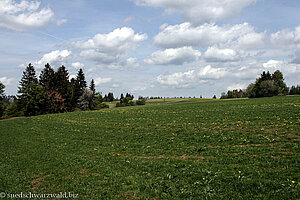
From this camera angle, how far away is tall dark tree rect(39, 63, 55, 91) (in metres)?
74.7

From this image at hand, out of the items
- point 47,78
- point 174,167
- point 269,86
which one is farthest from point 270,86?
point 47,78

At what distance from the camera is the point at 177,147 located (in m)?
15.5

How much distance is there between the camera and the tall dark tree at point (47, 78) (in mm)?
74688

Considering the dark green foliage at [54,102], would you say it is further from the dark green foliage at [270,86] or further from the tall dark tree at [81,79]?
the dark green foliage at [270,86]

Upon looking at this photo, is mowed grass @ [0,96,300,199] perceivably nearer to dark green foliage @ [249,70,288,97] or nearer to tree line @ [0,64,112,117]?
tree line @ [0,64,112,117]

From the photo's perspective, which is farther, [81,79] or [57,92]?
[81,79]

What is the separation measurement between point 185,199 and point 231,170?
3.35 m

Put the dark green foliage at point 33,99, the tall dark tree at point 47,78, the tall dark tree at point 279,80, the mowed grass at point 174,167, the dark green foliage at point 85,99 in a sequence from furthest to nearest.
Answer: the tall dark tree at point 279,80
the dark green foliage at point 85,99
the tall dark tree at point 47,78
the dark green foliage at point 33,99
the mowed grass at point 174,167

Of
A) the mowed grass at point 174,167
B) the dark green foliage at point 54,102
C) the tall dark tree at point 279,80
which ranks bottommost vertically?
the mowed grass at point 174,167

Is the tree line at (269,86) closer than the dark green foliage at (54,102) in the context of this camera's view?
No

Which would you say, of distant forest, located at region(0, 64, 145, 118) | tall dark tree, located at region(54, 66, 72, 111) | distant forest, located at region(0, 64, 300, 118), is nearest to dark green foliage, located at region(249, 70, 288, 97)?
distant forest, located at region(0, 64, 300, 118)

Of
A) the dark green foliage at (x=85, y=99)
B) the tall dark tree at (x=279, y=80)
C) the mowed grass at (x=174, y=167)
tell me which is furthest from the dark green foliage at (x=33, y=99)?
the tall dark tree at (x=279, y=80)

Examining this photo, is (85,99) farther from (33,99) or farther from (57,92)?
(33,99)

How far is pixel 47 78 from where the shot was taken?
8019 cm
